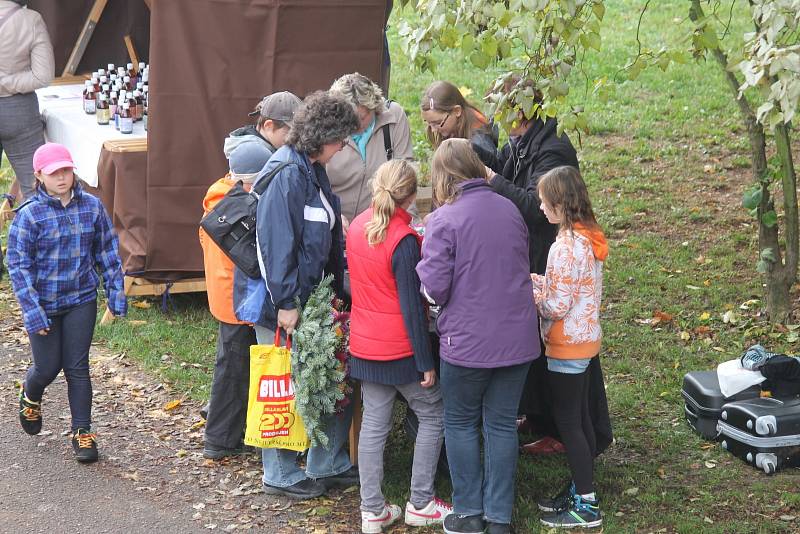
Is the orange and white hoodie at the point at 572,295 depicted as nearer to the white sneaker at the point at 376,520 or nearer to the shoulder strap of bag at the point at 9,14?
the white sneaker at the point at 376,520

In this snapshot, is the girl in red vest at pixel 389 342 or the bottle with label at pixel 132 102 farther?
the bottle with label at pixel 132 102

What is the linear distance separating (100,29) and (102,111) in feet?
7.23

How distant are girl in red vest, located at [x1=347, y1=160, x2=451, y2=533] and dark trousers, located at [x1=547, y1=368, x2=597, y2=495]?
22.1 inches

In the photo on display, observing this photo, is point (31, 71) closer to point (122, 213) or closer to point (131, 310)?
point (122, 213)

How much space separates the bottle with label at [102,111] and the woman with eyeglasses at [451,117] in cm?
347

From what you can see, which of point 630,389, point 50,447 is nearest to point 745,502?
point 630,389

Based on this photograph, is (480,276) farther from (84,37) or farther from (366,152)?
(84,37)

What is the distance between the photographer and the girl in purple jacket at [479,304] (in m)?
4.29

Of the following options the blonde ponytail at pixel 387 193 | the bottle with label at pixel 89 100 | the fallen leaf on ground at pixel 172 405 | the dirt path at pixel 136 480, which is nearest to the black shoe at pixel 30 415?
the dirt path at pixel 136 480

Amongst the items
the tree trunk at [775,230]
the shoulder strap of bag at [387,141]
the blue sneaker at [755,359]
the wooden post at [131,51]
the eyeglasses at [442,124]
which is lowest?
the blue sneaker at [755,359]

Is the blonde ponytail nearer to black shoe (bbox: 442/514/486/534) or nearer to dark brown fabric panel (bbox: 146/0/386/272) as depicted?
black shoe (bbox: 442/514/486/534)

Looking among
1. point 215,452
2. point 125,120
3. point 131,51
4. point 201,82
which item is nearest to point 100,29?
point 131,51

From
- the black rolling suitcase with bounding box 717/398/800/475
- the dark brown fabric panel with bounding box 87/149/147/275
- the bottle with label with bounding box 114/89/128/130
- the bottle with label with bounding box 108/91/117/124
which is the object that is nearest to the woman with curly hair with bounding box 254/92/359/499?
the black rolling suitcase with bounding box 717/398/800/475

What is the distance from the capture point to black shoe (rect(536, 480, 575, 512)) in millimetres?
4805
